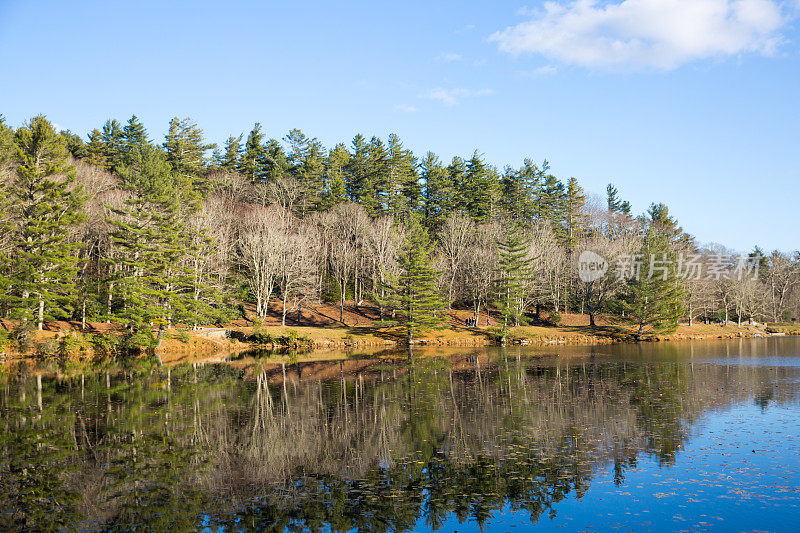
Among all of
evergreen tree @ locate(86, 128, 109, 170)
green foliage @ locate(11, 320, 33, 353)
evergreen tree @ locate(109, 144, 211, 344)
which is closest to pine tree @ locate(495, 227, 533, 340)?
evergreen tree @ locate(109, 144, 211, 344)

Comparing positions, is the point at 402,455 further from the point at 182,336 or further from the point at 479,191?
the point at 479,191

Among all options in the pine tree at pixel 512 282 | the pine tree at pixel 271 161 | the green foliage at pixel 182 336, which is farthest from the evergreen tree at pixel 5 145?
the pine tree at pixel 512 282

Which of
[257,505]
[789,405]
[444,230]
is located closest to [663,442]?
[789,405]

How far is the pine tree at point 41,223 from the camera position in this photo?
37.5 m

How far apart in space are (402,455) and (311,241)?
47.4 metres

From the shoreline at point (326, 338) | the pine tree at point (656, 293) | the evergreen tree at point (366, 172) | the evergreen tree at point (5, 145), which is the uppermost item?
the evergreen tree at point (366, 172)

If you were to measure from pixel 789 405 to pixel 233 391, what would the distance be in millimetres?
22797

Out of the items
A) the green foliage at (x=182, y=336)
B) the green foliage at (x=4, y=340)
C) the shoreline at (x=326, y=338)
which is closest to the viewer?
the green foliage at (x=4, y=340)

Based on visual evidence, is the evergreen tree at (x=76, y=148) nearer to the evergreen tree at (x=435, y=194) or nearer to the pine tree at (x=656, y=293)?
the evergreen tree at (x=435, y=194)

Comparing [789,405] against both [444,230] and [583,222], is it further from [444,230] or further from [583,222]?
[583,222]

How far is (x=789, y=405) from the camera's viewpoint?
1977 centimetres

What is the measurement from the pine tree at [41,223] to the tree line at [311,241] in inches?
6.1

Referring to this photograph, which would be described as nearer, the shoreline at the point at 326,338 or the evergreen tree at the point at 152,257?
the shoreline at the point at 326,338

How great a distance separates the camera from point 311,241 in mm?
59250
